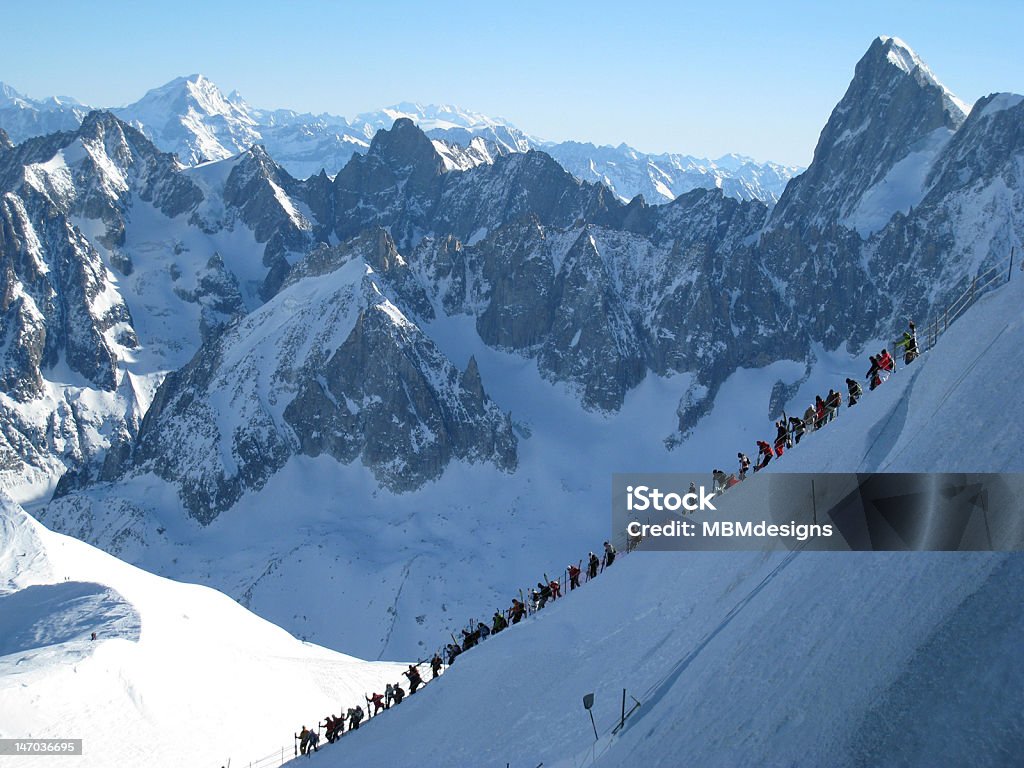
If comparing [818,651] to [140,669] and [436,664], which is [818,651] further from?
[140,669]

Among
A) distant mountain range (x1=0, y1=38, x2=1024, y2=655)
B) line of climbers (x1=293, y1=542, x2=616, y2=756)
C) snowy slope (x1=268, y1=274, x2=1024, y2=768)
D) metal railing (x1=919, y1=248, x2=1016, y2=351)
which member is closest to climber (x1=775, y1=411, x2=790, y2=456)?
snowy slope (x1=268, y1=274, x2=1024, y2=768)

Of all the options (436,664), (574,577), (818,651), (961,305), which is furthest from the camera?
(574,577)

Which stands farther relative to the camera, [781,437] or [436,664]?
[436,664]

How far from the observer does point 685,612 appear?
2811 cm

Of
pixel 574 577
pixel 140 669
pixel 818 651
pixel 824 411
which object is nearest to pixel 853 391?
pixel 824 411

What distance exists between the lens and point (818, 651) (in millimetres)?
17594

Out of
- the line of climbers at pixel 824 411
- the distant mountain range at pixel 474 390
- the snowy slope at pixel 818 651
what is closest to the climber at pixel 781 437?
the line of climbers at pixel 824 411

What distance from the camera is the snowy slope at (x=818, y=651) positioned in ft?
48.6

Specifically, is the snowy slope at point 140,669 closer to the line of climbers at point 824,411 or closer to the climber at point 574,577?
the climber at point 574,577

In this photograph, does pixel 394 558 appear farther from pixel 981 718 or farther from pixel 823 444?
pixel 981 718

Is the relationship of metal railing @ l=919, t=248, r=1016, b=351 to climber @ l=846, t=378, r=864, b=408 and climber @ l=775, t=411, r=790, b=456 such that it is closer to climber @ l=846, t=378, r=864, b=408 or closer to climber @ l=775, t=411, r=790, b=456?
climber @ l=846, t=378, r=864, b=408

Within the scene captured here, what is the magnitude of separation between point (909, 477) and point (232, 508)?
137 m

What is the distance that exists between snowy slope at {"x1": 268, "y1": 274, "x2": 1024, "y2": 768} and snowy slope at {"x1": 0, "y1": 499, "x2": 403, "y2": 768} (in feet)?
56.8

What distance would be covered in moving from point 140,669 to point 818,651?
43371 mm
